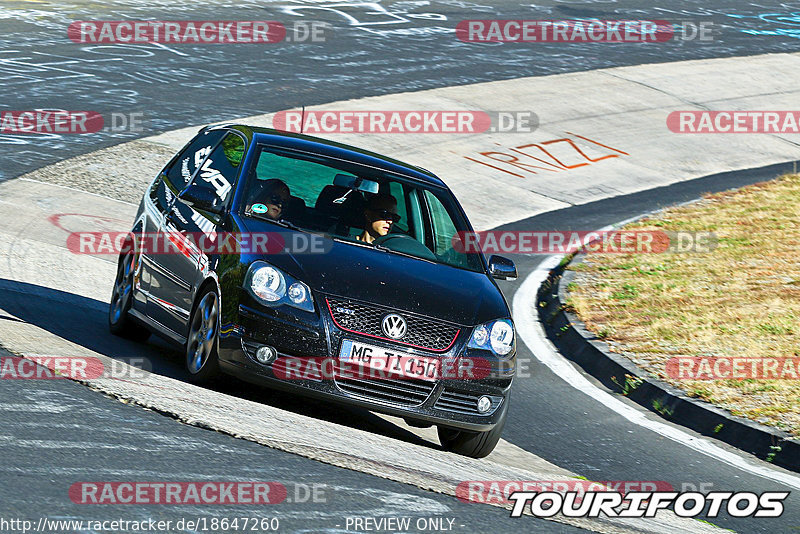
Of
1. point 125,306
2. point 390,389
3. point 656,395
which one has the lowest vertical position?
point 656,395

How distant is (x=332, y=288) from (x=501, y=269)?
1633 millimetres

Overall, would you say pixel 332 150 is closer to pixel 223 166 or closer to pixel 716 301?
pixel 223 166

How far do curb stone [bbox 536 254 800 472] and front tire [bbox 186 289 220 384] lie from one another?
3551 millimetres

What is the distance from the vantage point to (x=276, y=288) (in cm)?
642

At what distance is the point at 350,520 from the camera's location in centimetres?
467

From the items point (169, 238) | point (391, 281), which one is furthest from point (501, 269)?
point (169, 238)

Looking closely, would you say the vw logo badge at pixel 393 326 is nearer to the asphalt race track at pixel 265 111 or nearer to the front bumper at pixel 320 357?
the front bumper at pixel 320 357

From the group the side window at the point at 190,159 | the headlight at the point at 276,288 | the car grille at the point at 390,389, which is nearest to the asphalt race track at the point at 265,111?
the car grille at the point at 390,389

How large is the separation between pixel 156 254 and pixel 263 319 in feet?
5.68

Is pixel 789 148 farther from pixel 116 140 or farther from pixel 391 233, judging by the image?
pixel 391 233

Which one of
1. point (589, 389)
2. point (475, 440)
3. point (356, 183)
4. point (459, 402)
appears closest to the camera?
point (459, 402)

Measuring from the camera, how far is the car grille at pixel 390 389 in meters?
6.36

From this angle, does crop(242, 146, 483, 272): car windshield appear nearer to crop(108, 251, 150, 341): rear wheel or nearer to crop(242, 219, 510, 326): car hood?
crop(242, 219, 510, 326): car hood

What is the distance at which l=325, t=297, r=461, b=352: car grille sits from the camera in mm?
6348
